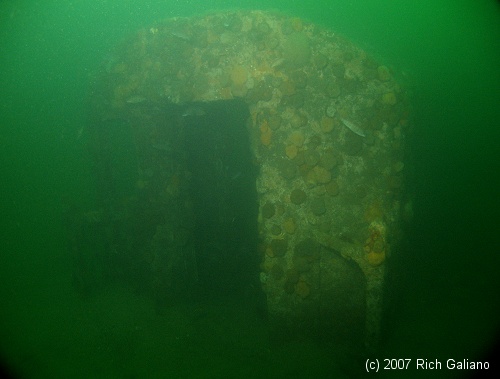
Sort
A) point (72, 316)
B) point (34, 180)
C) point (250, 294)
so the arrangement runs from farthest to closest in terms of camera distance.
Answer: point (34, 180) < point (72, 316) < point (250, 294)

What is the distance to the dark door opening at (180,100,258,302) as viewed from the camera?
3.45 meters

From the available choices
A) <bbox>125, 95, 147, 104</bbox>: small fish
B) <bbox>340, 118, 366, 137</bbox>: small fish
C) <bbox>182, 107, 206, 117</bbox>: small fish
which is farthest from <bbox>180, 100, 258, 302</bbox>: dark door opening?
<bbox>340, 118, 366, 137</bbox>: small fish

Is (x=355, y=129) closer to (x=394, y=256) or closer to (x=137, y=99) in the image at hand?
(x=394, y=256)

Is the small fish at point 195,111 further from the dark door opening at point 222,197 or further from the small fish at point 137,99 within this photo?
the small fish at point 137,99

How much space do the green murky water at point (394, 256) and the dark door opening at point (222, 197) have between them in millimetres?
575

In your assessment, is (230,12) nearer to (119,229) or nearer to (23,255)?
(119,229)

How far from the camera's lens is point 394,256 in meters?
2.93

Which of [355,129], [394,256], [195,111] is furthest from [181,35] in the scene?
[394,256]

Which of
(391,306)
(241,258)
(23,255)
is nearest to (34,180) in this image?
(23,255)

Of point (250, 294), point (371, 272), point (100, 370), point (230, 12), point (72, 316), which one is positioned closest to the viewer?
point (371, 272)

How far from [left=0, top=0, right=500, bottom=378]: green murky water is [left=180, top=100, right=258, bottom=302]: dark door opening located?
0.58 m

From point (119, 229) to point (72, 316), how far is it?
1.76 metres

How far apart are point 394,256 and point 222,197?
2099mm

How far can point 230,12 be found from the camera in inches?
122
